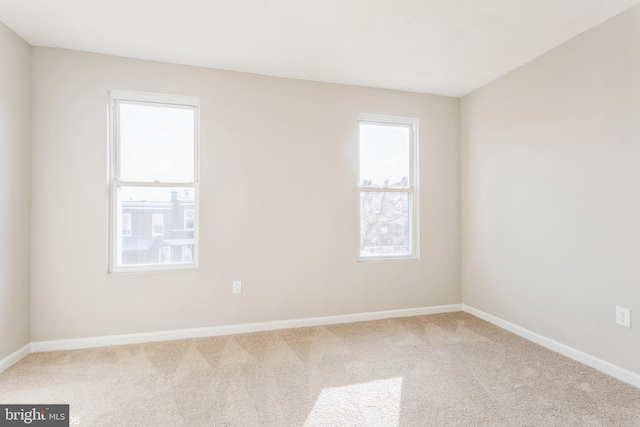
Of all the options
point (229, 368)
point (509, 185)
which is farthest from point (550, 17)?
point (229, 368)

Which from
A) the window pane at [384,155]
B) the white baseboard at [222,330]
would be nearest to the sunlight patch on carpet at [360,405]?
the white baseboard at [222,330]

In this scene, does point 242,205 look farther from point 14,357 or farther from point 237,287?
point 14,357

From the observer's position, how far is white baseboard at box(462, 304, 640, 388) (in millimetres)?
2235

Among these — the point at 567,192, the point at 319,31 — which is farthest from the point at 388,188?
the point at 319,31

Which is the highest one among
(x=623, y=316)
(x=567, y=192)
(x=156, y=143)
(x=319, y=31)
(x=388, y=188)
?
(x=319, y=31)

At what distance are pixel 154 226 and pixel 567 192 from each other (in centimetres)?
A: 359

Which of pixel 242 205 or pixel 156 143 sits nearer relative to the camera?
pixel 156 143

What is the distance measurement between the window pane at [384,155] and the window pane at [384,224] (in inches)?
5.9

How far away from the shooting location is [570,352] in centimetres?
261

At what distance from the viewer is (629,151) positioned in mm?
2230

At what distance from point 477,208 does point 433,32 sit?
200 centimetres
